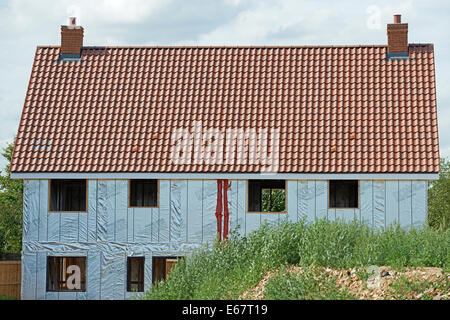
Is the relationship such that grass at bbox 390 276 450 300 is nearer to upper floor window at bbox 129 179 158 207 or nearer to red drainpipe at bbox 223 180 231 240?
red drainpipe at bbox 223 180 231 240

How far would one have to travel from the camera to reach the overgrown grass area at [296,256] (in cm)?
1455

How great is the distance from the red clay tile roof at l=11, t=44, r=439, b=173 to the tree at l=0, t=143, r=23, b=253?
14809mm

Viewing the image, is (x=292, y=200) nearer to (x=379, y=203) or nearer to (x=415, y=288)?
(x=379, y=203)

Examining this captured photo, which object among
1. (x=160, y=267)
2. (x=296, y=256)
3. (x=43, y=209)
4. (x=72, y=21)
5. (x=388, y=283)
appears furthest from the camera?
(x=72, y=21)

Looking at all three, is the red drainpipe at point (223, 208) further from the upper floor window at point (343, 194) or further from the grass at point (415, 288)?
the grass at point (415, 288)

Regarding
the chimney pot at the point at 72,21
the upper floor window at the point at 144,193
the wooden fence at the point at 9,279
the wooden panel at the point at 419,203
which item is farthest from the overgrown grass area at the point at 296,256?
the chimney pot at the point at 72,21

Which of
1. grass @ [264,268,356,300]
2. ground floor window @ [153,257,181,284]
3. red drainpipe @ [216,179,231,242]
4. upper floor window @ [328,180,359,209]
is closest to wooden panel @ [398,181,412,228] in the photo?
upper floor window @ [328,180,359,209]

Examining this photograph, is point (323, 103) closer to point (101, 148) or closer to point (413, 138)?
point (413, 138)

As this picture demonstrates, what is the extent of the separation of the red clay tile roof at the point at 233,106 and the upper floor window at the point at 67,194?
1654 millimetres

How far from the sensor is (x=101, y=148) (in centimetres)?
2109

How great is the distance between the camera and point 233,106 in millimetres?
21953

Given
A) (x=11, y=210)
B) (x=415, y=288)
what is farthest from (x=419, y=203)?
(x=11, y=210)

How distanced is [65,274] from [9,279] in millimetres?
1763
